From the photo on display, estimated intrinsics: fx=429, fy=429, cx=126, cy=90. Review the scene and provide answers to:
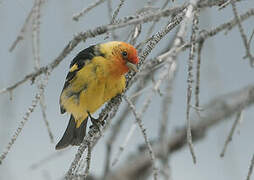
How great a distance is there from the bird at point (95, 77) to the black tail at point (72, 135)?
0.01 metres

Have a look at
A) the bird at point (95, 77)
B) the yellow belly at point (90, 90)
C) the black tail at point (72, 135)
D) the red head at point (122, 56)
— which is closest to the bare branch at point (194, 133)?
the black tail at point (72, 135)

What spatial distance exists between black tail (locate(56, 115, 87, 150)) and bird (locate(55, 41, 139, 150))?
11 mm

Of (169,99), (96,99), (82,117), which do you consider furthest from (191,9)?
(82,117)

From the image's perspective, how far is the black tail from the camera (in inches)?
142

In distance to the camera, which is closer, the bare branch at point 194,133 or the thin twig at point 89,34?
the thin twig at point 89,34

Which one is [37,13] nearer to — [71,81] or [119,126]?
[71,81]

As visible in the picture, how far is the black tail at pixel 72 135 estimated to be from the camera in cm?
361

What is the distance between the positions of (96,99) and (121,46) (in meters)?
0.47

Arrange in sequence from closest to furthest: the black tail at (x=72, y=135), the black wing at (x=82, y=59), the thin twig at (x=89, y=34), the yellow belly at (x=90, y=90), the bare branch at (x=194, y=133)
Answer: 1. the thin twig at (x=89, y=34)
2. the yellow belly at (x=90, y=90)
3. the black wing at (x=82, y=59)
4. the black tail at (x=72, y=135)
5. the bare branch at (x=194, y=133)

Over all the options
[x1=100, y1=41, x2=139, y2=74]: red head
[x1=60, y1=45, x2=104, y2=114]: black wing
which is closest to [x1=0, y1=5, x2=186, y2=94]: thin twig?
[x1=100, y1=41, x2=139, y2=74]: red head

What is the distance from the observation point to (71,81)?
3369 mm

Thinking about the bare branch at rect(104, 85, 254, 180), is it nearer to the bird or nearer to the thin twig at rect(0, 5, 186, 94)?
the bird

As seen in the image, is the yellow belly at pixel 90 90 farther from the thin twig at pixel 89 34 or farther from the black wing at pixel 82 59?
the thin twig at pixel 89 34

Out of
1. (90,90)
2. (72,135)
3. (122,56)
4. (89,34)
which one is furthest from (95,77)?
(89,34)
